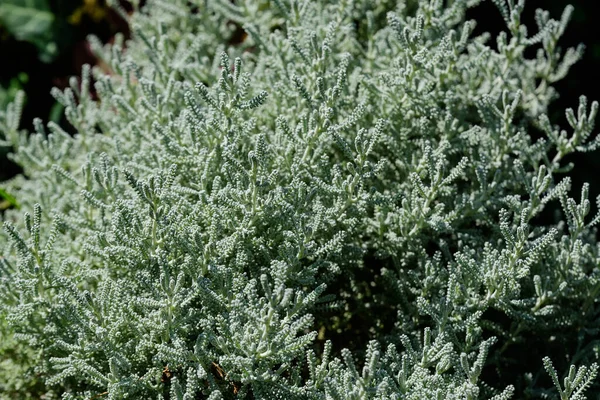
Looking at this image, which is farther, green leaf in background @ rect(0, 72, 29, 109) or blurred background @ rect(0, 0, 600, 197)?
green leaf in background @ rect(0, 72, 29, 109)

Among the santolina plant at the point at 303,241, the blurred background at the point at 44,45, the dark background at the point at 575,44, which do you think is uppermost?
the blurred background at the point at 44,45

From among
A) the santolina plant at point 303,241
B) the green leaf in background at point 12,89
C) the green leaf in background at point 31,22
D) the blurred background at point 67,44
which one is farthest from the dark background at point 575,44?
the green leaf in background at point 12,89

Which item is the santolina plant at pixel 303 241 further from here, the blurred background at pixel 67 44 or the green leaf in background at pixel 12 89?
the green leaf in background at pixel 12 89

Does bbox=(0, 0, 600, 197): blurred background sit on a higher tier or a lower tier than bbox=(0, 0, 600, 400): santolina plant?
higher

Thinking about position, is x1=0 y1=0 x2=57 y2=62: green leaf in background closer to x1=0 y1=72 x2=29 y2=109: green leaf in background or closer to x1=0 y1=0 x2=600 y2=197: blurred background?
x1=0 y1=0 x2=600 y2=197: blurred background

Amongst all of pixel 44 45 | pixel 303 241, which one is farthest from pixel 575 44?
pixel 44 45

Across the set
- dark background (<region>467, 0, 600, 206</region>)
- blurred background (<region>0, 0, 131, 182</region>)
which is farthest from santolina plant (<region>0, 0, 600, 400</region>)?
blurred background (<region>0, 0, 131, 182</region>)
